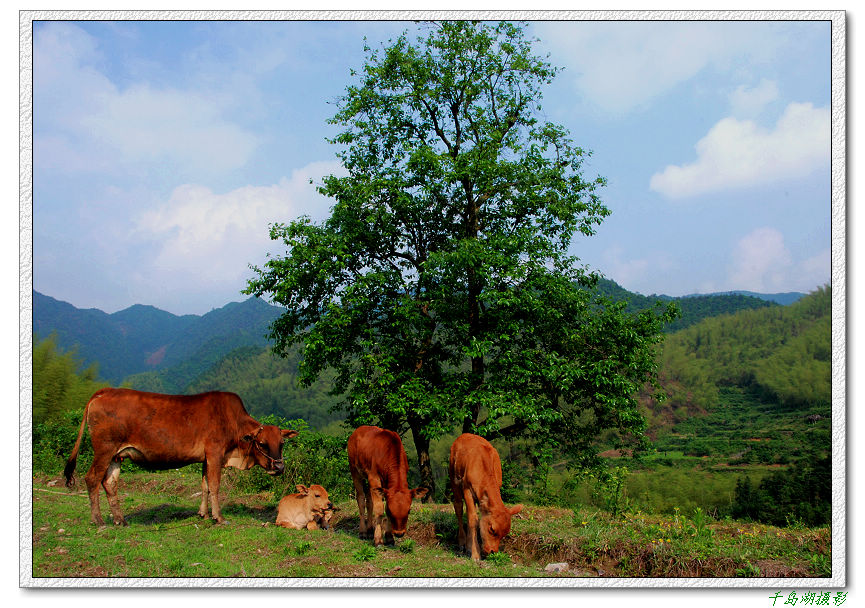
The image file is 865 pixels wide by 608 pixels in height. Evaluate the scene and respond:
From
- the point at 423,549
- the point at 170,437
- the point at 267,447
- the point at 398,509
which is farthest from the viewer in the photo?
the point at 267,447

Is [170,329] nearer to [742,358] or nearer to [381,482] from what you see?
[381,482]

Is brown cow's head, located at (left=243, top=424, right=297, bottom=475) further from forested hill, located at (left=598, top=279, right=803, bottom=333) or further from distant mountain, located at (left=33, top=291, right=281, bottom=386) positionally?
forested hill, located at (left=598, top=279, right=803, bottom=333)

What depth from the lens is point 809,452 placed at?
1166cm

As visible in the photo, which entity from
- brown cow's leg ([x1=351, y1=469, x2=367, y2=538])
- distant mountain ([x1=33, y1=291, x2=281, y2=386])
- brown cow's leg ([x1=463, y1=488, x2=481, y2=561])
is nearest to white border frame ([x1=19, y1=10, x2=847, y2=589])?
brown cow's leg ([x1=463, y1=488, x2=481, y2=561])

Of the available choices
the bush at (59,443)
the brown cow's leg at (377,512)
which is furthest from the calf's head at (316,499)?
the bush at (59,443)

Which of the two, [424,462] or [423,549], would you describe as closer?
[423,549]

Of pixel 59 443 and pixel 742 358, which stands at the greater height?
pixel 742 358

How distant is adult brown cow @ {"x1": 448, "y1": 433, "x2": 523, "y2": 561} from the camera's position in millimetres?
7391

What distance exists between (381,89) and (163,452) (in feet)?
27.4

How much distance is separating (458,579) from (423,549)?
1647mm

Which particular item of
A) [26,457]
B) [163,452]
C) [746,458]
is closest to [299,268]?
[163,452]

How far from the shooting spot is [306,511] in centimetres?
936

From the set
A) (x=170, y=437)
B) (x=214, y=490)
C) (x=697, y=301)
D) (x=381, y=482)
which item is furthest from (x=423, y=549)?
(x=697, y=301)
